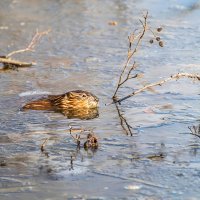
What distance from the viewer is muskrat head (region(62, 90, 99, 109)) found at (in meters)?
6.93

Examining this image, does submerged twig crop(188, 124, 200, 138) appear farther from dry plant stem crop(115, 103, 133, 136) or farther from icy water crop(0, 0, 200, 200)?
dry plant stem crop(115, 103, 133, 136)

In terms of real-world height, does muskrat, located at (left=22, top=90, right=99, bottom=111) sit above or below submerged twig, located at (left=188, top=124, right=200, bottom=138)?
above

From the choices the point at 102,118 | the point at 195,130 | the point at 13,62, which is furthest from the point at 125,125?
the point at 13,62

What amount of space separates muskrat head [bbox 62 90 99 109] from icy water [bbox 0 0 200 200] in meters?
0.21

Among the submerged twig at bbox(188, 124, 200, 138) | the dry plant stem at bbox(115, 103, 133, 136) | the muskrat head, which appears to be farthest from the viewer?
the muskrat head

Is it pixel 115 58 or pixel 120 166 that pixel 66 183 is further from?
pixel 115 58

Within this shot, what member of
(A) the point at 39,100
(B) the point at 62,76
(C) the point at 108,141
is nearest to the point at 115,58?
(B) the point at 62,76

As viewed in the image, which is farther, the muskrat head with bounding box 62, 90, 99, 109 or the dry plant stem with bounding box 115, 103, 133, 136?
the muskrat head with bounding box 62, 90, 99, 109

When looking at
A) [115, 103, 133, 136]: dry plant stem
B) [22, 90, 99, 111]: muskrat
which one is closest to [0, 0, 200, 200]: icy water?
[115, 103, 133, 136]: dry plant stem

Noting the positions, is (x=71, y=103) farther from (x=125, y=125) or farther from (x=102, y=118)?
(x=125, y=125)

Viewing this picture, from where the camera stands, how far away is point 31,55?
9.70m

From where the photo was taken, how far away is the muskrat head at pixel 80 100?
273 inches

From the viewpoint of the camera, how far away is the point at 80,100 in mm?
6941

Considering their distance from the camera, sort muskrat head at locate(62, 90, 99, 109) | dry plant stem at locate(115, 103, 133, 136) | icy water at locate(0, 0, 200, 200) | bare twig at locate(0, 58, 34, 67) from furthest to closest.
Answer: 1. bare twig at locate(0, 58, 34, 67)
2. muskrat head at locate(62, 90, 99, 109)
3. dry plant stem at locate(115, 103, 133, 136)
4. icy water at locate(0, 0, 200, 200)
